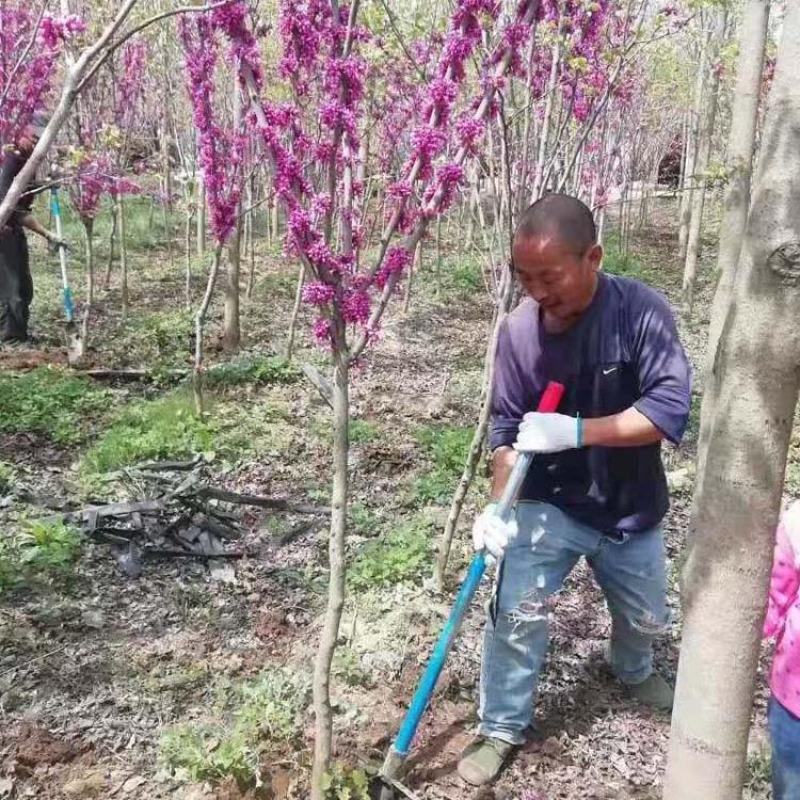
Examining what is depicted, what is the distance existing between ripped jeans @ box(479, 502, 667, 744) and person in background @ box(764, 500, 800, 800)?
705mm

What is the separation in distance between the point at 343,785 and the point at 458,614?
58 centimetres

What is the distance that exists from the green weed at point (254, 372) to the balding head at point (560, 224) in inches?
183

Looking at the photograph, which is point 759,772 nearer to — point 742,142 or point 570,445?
point 570,445

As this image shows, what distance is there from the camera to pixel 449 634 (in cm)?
227

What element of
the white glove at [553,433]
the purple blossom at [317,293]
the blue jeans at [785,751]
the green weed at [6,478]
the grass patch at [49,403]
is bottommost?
the green weed at [6,478]

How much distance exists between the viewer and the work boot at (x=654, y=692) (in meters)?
2.78

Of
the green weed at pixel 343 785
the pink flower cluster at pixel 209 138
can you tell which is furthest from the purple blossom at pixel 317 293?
the pink flower cluster at pixel 209 138

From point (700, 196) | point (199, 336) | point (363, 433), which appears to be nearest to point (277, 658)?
point (363, 433)

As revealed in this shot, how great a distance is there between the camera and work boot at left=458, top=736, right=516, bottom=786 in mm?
2402

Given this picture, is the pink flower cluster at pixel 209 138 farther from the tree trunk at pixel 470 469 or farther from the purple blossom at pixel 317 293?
the purple blossom at pixel 317 293

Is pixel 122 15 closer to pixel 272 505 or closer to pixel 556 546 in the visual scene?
pixel 556 546

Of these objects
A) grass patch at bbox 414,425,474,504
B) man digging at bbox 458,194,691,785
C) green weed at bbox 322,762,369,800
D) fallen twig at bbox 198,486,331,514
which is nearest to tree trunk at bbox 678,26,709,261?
grass patch at bbox 414,425,474,504

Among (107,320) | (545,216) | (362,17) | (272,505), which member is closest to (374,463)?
(272,505)

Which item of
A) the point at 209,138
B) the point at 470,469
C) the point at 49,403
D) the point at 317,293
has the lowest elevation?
the point at 49,403
